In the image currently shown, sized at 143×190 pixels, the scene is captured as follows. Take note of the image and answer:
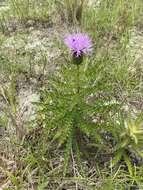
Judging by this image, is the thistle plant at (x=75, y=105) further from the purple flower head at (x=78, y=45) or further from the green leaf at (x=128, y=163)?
the green leaf at (x=128, y=163)

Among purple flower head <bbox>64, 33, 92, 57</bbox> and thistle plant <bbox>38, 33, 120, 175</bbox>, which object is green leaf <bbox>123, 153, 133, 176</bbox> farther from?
purple flower head <bbox>64, 33, 92, 57</bbox>

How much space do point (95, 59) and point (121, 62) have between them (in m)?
0.15

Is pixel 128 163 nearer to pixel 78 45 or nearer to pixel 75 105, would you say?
pixel 75 105

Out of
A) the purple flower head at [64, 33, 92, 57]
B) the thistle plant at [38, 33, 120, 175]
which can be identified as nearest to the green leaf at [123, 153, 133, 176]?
the thistle plant at [38, 33, 120, 175]

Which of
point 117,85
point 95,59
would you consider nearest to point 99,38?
point 95,59

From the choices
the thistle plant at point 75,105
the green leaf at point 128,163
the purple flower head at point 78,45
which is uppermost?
the purple flower head at point 78,45

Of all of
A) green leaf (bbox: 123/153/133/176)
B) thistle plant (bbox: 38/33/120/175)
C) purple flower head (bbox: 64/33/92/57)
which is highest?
purple flower head (bbox: 64/33/92/57)

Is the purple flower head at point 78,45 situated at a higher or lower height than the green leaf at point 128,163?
higher

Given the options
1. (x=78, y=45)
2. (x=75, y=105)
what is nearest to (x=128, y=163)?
(x=75, y=105)

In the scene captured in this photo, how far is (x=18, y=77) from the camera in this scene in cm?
245

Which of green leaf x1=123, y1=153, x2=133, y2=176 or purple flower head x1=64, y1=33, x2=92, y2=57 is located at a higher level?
purple flower head x1=64, y1=33, x2=92, y2=57

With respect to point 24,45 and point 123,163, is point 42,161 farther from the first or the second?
point 24,45

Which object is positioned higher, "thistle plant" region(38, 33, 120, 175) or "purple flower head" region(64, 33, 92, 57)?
"purple flower head" region(64, 33, 92, 57)

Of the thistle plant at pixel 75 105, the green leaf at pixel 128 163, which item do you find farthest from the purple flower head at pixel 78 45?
the green leaf at pixel 128 163
